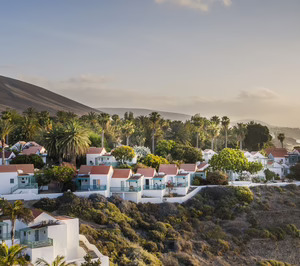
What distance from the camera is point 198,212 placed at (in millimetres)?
45750

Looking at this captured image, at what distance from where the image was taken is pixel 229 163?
188ft

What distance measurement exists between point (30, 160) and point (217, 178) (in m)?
25.1

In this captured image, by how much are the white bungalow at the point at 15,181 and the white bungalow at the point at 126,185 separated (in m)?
8.71

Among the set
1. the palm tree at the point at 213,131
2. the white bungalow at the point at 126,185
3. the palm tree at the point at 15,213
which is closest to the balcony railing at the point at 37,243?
the palm tree at the point at 15,213

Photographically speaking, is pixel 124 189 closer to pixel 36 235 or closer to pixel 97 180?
pixel 97 180

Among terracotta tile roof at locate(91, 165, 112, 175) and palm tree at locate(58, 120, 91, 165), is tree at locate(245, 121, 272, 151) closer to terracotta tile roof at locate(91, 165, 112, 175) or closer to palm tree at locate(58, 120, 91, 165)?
palm tree at locate(58, 120, 91, 165)

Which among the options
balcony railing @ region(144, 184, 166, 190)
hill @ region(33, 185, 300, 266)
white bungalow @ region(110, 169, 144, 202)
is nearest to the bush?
hill @ region(33, 185, 300, 266)

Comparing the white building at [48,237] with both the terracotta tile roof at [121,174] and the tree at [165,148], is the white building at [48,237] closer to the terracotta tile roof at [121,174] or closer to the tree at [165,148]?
the terracotta tile roof at [121,174]

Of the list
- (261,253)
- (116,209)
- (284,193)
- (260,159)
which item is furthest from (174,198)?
(260,159)

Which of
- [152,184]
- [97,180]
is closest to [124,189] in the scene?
[97,180]

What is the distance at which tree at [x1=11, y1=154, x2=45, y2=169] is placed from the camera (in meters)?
51.2

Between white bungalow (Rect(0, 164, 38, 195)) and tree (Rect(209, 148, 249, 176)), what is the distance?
2696 centimetres

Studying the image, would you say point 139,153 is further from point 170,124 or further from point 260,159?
point 170,124

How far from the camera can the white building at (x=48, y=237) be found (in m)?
26.0
